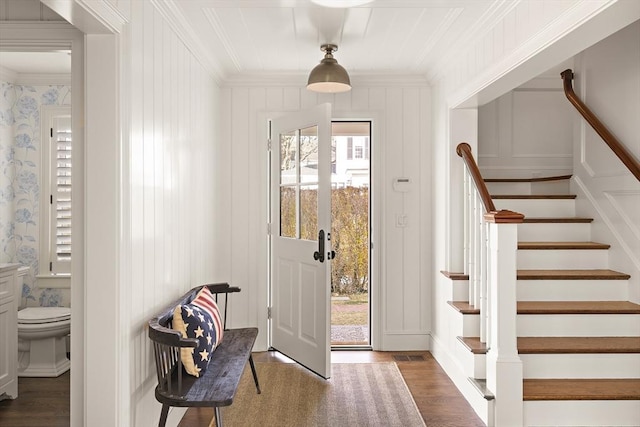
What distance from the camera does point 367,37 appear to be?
327 cm

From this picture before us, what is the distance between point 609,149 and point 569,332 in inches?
54.5

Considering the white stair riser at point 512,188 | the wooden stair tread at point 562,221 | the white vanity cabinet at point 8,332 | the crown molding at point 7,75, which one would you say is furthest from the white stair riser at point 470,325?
the crown molding at point 7,75

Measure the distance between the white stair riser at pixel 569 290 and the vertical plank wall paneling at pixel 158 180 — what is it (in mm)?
2320

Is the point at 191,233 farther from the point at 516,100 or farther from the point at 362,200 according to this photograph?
the point at 362,200

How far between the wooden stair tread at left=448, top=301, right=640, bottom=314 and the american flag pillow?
5.92 feet

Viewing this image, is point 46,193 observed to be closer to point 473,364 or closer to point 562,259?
point 473,364

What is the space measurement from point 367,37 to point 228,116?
61.7 inches

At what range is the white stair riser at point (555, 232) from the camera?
3.59m

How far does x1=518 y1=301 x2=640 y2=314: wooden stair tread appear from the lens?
115 inches

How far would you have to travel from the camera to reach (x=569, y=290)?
318cm

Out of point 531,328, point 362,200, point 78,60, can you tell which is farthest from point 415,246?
point 78,60

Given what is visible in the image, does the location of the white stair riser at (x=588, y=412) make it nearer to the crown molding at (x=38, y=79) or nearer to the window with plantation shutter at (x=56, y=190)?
the window with plantation shutter at (x=56, y=190)

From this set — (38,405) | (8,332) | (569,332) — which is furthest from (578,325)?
(8,332)

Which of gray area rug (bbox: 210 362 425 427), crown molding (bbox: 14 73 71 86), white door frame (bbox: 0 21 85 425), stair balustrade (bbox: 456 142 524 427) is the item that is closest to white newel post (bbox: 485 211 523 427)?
stair balustrade (bbox: 456 142 524 427)
